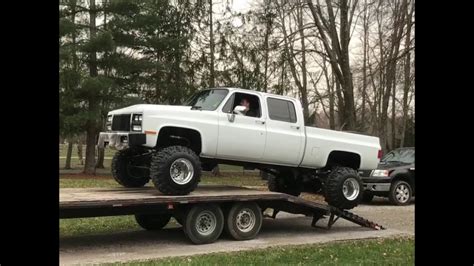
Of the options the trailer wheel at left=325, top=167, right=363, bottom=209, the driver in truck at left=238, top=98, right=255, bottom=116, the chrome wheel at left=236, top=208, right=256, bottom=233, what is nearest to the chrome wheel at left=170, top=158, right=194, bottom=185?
the chrome wheel at left=236, top=208, right=256, bottom=233

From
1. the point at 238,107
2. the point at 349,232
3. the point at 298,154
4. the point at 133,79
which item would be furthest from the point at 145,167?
the point at 133,79

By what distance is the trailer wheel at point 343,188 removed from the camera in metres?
11.5

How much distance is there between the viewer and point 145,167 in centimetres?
1074

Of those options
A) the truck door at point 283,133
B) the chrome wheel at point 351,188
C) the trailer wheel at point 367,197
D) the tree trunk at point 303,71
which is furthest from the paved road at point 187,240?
the tree trunk at point 303,71

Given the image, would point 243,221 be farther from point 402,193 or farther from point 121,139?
point 402,193

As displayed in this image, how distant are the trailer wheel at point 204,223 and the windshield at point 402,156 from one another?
9.21 m

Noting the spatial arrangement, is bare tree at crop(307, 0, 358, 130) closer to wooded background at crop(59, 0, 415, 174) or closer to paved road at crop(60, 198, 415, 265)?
wooded background at crop(59, 0, 415, 174)

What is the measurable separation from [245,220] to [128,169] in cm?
260

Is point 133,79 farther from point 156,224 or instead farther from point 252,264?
point 252,264

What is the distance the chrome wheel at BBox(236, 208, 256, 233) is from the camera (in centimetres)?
1033

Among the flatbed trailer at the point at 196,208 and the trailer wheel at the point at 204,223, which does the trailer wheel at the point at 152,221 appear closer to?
the flatbed trailer at the point at 196,208

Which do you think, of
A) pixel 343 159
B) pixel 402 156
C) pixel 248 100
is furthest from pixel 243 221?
pixel 402 156
